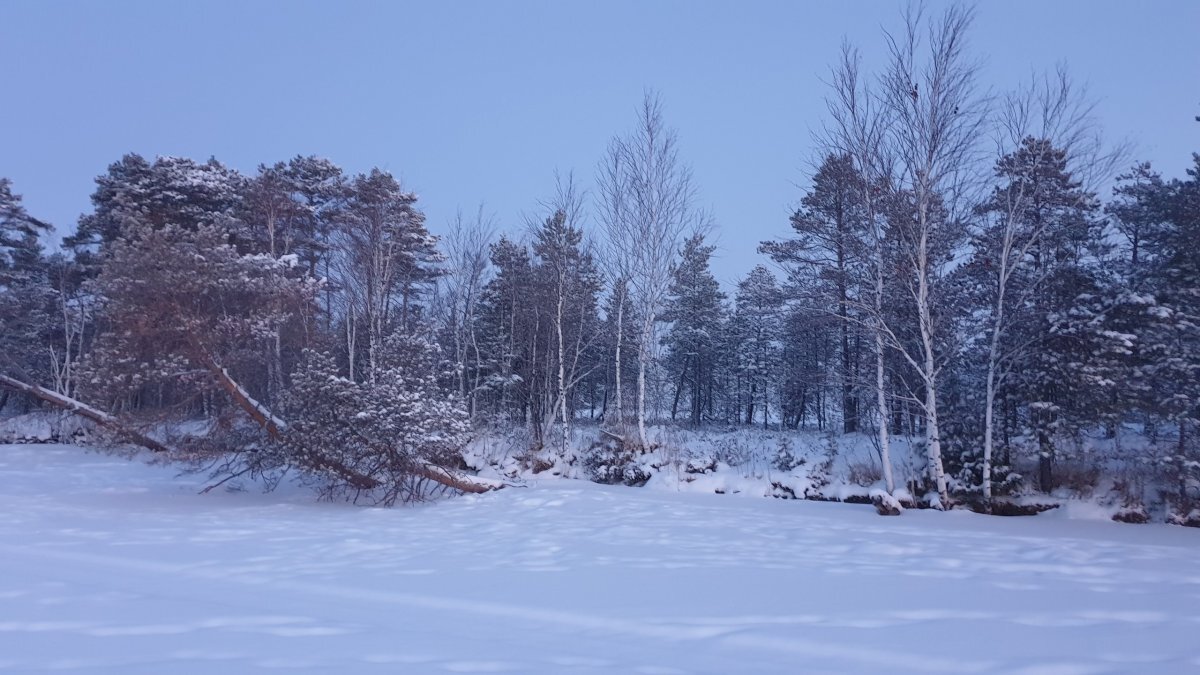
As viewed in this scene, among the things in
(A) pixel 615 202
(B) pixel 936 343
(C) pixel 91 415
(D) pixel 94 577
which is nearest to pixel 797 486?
(B) pixel 936 343

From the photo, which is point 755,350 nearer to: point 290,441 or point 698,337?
point 698,337

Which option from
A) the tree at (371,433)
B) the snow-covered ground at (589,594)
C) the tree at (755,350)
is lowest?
the snow-covered ground at (589,594)

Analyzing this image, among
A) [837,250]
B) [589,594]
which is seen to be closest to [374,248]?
[837,250]

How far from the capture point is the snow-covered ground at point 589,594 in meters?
3.52

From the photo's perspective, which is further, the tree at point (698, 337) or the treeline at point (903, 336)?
the tree at point (698, 337)

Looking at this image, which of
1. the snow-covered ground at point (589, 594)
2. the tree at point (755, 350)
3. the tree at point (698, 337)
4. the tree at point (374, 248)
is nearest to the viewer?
the snow-covered ground at point (589, 594)

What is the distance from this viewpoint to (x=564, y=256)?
1919cm

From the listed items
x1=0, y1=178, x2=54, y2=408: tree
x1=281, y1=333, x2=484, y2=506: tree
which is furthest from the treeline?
x1=0, y1=178, x2=54, y2=408: tree

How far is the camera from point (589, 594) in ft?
17.3

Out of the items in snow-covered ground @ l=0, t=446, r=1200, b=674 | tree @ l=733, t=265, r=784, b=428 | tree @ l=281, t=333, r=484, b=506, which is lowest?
snow-covered ground @ l=0, t=446, r=1200, b=674

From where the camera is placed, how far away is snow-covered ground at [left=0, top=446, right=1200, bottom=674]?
3.52 m

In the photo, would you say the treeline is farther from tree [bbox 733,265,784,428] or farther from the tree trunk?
tree [bbox 733,265,784,428]

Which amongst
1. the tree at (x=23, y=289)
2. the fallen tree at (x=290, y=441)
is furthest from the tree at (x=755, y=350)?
the tree at (x=23, y=289)

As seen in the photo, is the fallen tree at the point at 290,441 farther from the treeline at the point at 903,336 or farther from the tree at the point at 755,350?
the tree at the point at 755,350
